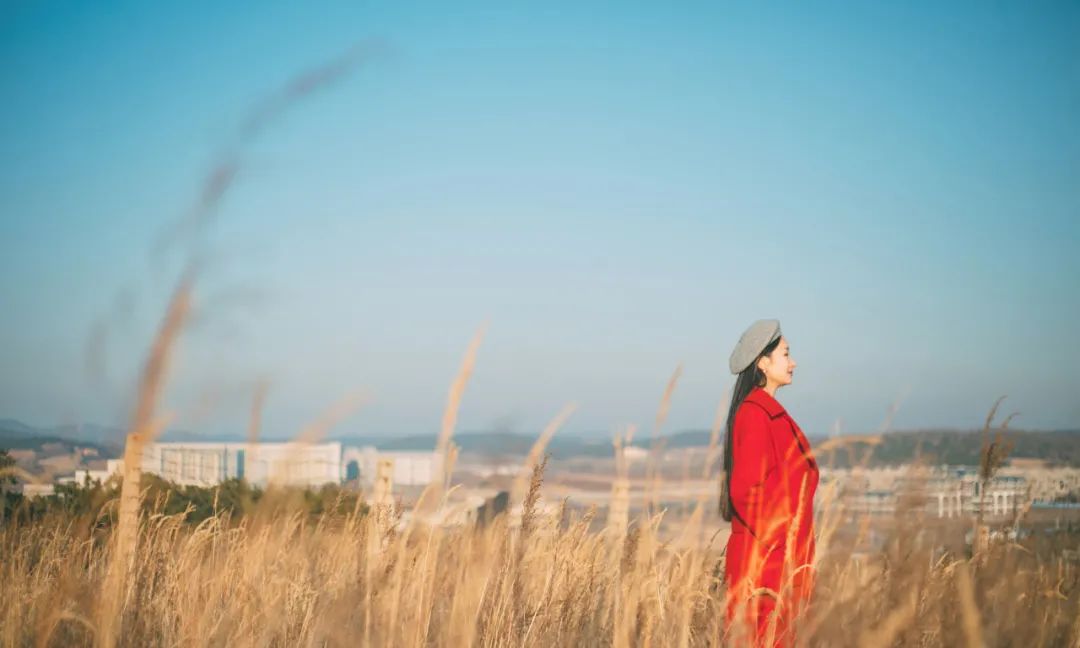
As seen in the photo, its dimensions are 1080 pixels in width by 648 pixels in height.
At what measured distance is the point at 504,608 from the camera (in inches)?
108

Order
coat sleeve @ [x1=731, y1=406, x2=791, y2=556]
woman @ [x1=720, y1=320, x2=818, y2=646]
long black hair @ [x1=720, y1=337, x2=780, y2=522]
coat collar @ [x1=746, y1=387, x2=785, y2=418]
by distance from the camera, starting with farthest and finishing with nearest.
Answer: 1. long black hair @ [x1=720, y1=337, x2=780, y2=522]
2. coat collar @ [x1=746, y1=387, x2=785, y2=418]
3. coat sleeve @ [x1=731, y1=406, x2=791, y2=556]
4. woman @ [x1=720, y1=320, x2=818, y2=646]

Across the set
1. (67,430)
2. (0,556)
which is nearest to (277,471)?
(67,430)

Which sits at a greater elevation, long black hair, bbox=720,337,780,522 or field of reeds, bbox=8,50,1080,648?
long black hair, bbox=720,337,780,522

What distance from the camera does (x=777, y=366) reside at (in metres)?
3.90

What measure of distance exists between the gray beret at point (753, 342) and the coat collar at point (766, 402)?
15 centimetres

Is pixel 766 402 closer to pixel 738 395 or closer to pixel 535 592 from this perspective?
pixel 738 395

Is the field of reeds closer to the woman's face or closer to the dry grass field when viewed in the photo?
the dry grass field

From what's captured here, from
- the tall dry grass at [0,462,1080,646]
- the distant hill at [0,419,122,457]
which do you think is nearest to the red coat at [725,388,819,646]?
the tall dry grass at [0,462,1080,646]

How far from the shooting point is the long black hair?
12.7 ft

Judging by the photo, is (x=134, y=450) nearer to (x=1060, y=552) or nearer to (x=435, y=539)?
(x=435, y=539)

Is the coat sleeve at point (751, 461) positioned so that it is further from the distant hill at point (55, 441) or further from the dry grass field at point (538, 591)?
the distant hill at point (55, 441)

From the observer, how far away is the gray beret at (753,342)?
12.8 feet

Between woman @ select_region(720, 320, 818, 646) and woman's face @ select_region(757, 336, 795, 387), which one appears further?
woman's face @ select_region(757, 336, 795, 387)

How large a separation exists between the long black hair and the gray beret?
2 centimetres
